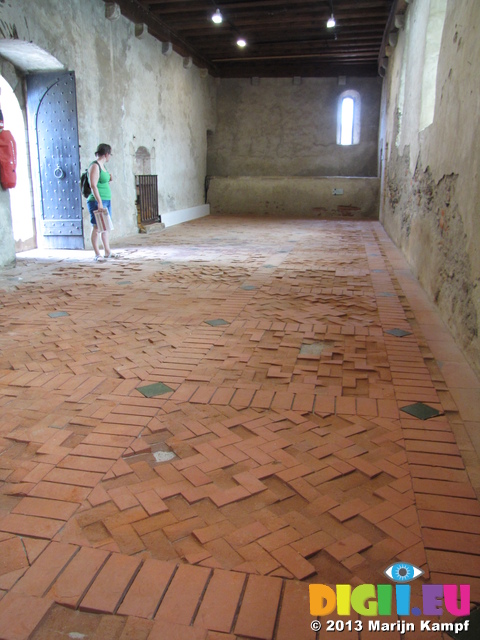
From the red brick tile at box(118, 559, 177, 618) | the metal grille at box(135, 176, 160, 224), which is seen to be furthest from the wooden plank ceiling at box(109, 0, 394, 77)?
the red brick tile at box(118, 559, 177, 618)

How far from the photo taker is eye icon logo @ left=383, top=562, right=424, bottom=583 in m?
1.53

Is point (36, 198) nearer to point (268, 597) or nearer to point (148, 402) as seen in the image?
point (148, 402)

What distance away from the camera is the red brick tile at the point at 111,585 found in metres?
1.43

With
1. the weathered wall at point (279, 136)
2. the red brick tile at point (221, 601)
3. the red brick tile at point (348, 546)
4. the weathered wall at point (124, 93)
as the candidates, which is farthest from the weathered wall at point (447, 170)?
the weathered wall at point (279, 136)

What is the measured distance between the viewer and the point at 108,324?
13.9 ft

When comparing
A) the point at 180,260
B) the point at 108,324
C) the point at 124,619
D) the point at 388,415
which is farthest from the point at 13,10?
the point at 124,619

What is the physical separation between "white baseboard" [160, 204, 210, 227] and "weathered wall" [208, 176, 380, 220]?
2.16 feet

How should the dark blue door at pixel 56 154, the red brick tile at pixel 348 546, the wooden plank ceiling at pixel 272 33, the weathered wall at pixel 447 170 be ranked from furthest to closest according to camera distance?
the wooden plank ceiling at pixel 272 33
the dark blue door at pixel 56 154
the weathered wall at pixel 447 170
the red brick tile at pixel 348 546

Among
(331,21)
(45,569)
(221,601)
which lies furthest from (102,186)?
(331,21)

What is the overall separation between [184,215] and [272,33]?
A: 16.6 feet

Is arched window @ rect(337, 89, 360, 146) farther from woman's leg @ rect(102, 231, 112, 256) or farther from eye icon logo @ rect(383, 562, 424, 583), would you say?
eye icon logo @ rect(383, 562, 424, 583)

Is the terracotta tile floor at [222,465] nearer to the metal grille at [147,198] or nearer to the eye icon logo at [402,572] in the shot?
the eye icon logo at [402,572]

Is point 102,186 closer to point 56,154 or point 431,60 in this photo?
point 56,154

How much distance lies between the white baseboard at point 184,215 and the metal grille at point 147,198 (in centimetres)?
54
